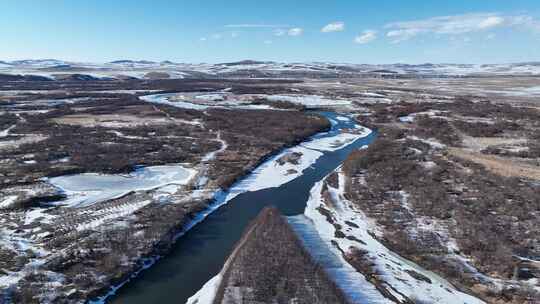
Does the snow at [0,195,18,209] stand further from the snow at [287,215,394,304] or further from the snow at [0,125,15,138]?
the snow at [0,125,15,138]

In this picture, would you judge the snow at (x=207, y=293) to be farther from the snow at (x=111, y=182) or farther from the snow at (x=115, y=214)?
the snow at (x=111, y=182)

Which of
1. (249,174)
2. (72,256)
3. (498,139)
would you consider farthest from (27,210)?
(498,139)

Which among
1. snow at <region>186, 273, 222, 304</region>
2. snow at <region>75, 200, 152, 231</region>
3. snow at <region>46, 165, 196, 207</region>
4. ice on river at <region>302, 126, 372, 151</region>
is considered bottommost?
snow at <region>186, 273, 222, 304</region>

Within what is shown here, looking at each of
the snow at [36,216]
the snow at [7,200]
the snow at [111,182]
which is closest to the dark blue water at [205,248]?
the snow at [111,182]

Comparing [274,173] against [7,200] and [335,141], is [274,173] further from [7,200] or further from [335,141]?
[7,200]

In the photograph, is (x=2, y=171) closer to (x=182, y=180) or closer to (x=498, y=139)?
(x=182, y=180)

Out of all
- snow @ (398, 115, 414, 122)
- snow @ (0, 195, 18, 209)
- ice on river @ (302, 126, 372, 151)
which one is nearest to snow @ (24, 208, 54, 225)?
snow @ (0, 195, 18, 209)

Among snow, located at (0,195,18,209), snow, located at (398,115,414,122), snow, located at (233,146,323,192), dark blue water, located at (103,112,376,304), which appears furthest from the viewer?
snow, located at (398,115,414,122)
